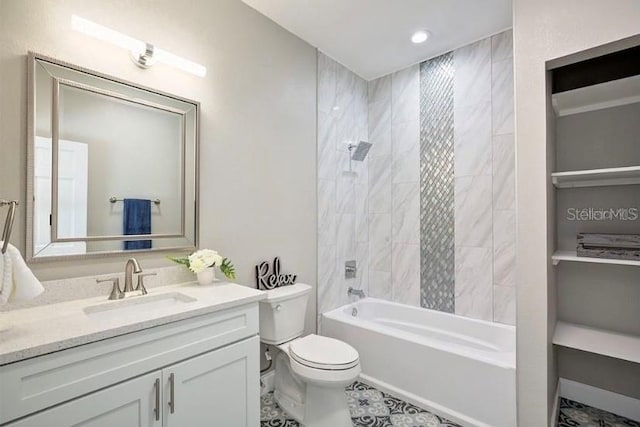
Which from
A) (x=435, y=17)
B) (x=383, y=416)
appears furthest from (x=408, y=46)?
(x=383, y=416)

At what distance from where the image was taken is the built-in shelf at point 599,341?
5.17 ft

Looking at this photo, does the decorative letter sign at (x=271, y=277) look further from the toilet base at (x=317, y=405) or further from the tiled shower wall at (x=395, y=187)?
the tiled shower wall at (x=395, y=187)

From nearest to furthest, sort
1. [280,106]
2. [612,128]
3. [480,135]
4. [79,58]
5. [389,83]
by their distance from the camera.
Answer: [79,58]
[612,128]
[280,106]
[480,135]
[389,83]

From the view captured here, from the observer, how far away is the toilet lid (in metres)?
1.71

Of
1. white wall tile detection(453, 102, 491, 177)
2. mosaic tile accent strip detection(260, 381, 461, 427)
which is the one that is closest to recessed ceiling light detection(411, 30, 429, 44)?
white wall tile detection(453, 102, 491, 177)

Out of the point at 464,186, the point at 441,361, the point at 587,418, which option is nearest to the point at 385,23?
the point at 464,186

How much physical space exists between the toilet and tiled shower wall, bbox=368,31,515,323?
1226 mm

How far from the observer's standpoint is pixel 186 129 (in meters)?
1.79

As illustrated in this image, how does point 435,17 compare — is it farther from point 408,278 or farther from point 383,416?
point 383,416

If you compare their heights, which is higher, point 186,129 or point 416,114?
point 416,114

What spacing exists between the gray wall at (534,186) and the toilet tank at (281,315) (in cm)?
129

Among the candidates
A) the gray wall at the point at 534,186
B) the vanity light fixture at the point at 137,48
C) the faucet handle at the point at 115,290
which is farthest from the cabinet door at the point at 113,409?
the gray wall at the point at 534,186

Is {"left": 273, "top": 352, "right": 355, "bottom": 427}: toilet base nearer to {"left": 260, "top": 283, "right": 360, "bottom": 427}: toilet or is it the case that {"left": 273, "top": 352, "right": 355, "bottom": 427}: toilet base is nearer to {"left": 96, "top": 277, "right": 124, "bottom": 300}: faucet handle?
{"left": 260, "top": 283, "right": 360, "bottom": 427}: toilet

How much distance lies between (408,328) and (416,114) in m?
1.99
